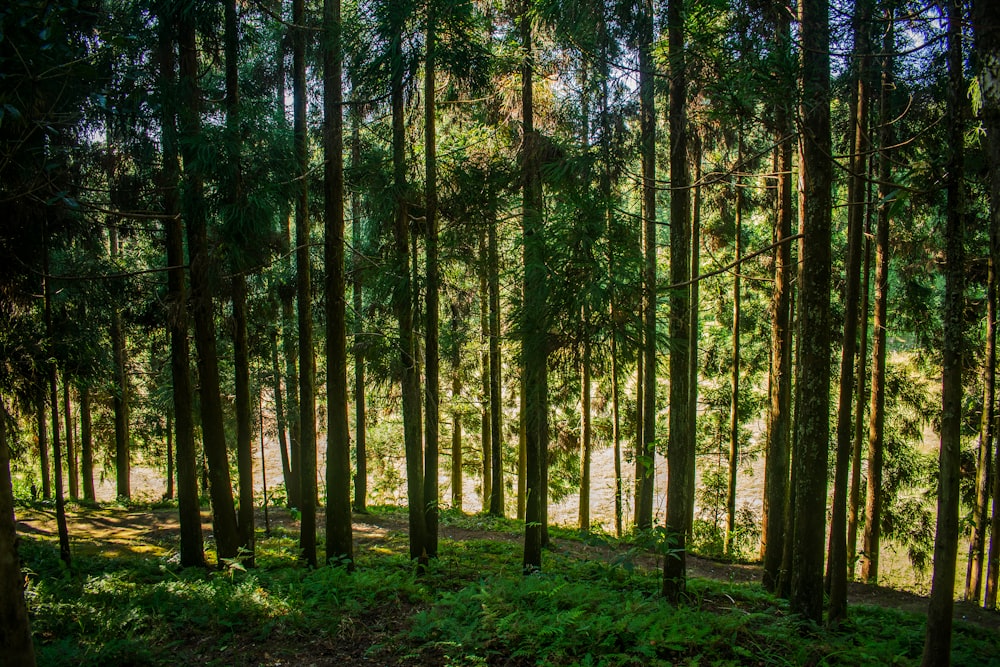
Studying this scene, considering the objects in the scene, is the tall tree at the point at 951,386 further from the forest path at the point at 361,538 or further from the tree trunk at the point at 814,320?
the forest path at the point at 361,538

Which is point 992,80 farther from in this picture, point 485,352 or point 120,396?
point 120,396

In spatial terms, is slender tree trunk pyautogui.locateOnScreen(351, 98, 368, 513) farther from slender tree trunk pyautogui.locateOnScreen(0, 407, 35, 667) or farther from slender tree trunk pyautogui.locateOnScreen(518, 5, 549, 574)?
slender tree trunk pyautogui.locateOnScreen(0, 407, 35, 667)

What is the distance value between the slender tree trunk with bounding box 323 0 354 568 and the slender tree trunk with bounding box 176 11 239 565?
66.4 inches

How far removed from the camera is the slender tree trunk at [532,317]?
7442 mm

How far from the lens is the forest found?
18.2ft

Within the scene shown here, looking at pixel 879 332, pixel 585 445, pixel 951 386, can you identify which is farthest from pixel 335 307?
pixel 879 332

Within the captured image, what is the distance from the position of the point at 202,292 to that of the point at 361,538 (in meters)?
7.56

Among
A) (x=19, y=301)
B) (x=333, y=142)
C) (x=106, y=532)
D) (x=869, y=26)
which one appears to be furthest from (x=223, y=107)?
(x=106, y=532)

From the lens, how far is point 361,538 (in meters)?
14.0

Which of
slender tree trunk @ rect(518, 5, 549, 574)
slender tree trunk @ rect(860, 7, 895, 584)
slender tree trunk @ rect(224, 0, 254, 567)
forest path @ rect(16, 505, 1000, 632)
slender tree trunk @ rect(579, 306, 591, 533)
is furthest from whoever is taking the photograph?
slender tree trunk @ rect(579, 306, 591, 533)

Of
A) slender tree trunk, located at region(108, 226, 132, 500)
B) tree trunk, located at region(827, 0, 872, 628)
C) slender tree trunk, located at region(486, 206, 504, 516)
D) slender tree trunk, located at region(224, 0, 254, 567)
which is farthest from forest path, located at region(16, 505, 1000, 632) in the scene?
tree trunk, located at region(827, 0, 872, 628)

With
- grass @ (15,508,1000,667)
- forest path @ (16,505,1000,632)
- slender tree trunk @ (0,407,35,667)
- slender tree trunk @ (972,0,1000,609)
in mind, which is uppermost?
slender tree trunk @ (972,0,1000,609)

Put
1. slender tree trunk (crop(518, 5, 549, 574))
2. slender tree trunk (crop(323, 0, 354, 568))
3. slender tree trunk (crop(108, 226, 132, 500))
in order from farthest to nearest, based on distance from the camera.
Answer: slender tree trunk (crop(108, 226, 132, 500)), slender tree trunk (crop(323, 0, 354, 568)), slender tree trunk (crop(518, 5, 549, 574))

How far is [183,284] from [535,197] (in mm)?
5727
